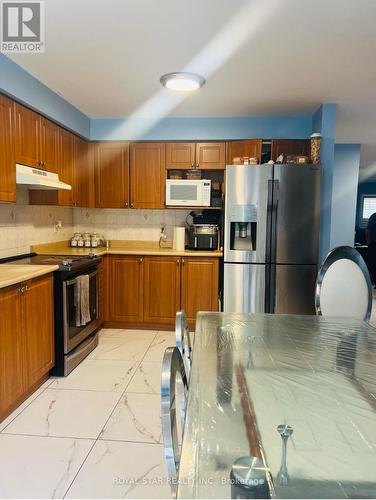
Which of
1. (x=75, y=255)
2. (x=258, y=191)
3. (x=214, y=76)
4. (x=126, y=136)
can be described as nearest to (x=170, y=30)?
(x=214, y=76)

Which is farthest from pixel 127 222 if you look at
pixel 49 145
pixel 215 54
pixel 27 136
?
pixel 215 54

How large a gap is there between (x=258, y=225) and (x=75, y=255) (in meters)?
1.87

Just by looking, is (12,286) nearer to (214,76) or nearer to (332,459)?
(332,459)

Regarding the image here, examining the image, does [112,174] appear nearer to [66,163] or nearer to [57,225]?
[66,163]

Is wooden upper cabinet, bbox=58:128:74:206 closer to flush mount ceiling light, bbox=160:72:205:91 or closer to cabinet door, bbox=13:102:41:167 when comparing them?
cabinet door, bbox=13:102:41:167

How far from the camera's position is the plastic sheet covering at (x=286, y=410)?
31.5 inches

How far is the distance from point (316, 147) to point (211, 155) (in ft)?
3.73

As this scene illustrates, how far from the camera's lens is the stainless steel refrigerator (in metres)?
3.40

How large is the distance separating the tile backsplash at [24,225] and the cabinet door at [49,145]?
1.21 feet

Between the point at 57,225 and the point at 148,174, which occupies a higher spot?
the point at 148,174

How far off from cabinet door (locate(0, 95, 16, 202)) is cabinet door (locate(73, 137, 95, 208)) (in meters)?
1.19

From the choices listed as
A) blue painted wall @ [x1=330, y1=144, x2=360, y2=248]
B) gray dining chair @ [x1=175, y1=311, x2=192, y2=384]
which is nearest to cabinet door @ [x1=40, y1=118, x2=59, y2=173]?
gray dining chair @ [x1=175, y1=311, x2=192, y2=384]

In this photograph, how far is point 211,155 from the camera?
3990mm

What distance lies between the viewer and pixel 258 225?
3.45 meters
